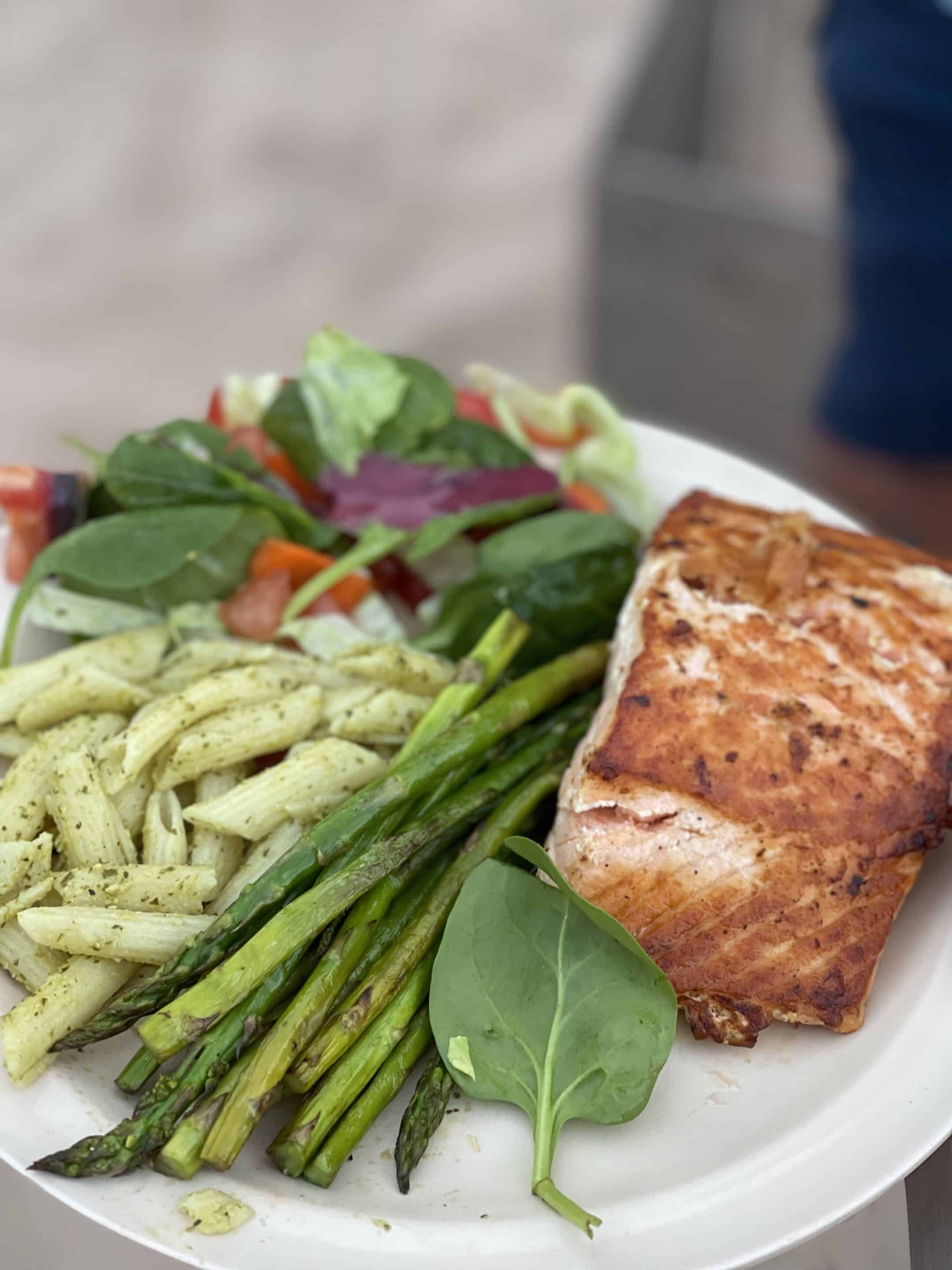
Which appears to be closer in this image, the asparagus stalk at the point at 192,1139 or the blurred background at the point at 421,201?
the asparagus stalk at the point at 192,1139

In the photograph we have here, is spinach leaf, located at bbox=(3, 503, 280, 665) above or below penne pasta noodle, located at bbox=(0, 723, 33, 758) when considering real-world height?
above

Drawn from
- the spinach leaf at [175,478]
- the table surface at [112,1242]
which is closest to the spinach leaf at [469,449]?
the spinach leaf at [175,478]

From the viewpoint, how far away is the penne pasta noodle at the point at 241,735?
219 centimetres

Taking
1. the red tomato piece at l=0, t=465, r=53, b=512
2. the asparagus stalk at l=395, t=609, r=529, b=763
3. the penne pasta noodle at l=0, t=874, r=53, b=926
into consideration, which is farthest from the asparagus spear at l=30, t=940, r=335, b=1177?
the red tomato piece at l=0, t=465, r=53, b=512

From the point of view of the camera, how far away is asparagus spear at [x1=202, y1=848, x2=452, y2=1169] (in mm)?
1668

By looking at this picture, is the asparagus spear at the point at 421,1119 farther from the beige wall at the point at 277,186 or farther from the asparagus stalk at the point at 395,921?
the beige wall at the point at 277,186

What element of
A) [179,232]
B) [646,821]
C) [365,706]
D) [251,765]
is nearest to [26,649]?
[251,765]

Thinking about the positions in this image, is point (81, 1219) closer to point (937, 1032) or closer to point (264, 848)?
point (264, 848)

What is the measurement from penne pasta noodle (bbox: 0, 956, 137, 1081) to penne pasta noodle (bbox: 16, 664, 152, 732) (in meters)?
0.58

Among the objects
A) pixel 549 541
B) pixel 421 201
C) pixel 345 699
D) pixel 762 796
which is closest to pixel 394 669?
pixel 345 699

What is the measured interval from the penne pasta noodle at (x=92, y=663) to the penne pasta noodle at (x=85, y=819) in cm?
30

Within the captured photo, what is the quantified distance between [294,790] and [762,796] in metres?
0.81

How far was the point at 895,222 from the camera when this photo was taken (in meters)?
4.34

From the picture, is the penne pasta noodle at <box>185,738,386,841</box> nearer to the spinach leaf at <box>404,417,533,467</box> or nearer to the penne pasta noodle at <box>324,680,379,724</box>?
the penne pasta noodle at <box>324,680,379,724</box>
